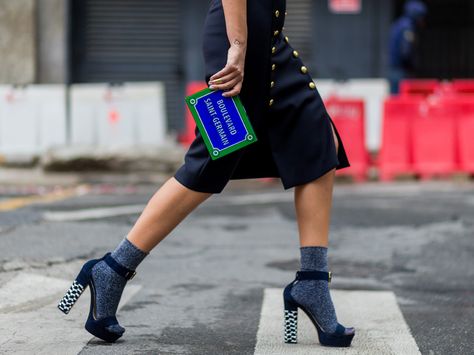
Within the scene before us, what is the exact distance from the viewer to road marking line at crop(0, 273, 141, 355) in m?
4.39

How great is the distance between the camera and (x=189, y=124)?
14.4 m

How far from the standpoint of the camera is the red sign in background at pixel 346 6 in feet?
58.4

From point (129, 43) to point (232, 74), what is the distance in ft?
45.9

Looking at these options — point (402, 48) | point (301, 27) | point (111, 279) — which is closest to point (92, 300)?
point (111, 279)

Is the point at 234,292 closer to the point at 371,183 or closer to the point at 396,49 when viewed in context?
the point at 371,183

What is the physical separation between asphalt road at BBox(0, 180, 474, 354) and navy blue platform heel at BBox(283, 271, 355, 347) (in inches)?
2.1

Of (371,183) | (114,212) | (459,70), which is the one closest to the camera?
(114,212)

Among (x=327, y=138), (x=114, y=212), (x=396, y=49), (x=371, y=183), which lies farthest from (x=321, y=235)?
(x=396, y=49)

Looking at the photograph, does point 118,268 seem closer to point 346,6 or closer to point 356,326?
point 356,326

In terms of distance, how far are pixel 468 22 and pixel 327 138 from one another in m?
17.5

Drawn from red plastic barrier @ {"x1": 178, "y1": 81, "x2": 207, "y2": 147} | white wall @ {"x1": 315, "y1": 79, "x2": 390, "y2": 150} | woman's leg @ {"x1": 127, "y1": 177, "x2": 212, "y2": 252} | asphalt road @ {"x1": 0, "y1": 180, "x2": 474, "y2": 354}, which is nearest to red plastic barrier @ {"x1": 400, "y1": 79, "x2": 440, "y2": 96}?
white wall @ {"x1": 315, "y1": 79, "x2": 390, "y2": 150}

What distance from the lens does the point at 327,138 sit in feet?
14.5

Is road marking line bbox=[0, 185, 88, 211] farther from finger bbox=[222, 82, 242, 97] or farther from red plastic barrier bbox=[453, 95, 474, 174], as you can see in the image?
finger bbox=[222, 82, 242, 97]

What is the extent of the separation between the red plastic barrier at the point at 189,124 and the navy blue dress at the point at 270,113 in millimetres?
9247
